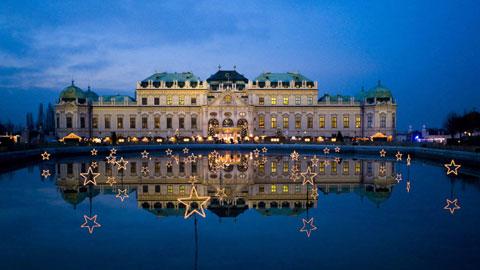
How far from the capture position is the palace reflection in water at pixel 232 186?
65.2 feet

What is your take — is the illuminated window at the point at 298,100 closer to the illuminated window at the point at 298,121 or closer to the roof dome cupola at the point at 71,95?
the illuminated window at the point at 298,121

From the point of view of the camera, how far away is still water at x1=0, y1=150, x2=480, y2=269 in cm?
1231

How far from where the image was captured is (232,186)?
25.9 metres

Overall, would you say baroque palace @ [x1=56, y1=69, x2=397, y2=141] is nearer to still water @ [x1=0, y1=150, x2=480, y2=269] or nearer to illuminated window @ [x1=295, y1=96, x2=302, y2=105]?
illuminated window @ [x1=295, y1=96, x2=302, y2=105]

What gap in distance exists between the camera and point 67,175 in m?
32.9

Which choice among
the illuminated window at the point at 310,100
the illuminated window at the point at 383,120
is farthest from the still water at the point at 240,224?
the illuminated window at the point at 310,100

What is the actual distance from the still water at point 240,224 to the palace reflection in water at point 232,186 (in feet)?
0.23

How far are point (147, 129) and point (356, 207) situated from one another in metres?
78.2

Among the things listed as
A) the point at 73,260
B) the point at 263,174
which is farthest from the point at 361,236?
the point at 263,174

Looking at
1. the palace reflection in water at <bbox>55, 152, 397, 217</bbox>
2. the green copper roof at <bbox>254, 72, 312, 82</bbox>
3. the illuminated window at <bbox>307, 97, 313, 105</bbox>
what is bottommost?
the palace reflection in water at <bbox>55, 152, 397, 217</bbox>

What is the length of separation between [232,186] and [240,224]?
31.7 ft

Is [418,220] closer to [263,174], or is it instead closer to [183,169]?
[263,174]

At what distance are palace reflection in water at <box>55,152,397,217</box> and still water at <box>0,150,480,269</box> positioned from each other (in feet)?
0.23

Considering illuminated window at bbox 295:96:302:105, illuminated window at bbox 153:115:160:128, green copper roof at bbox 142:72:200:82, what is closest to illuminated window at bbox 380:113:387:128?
illuminated window at bbox 295:96:302:105
